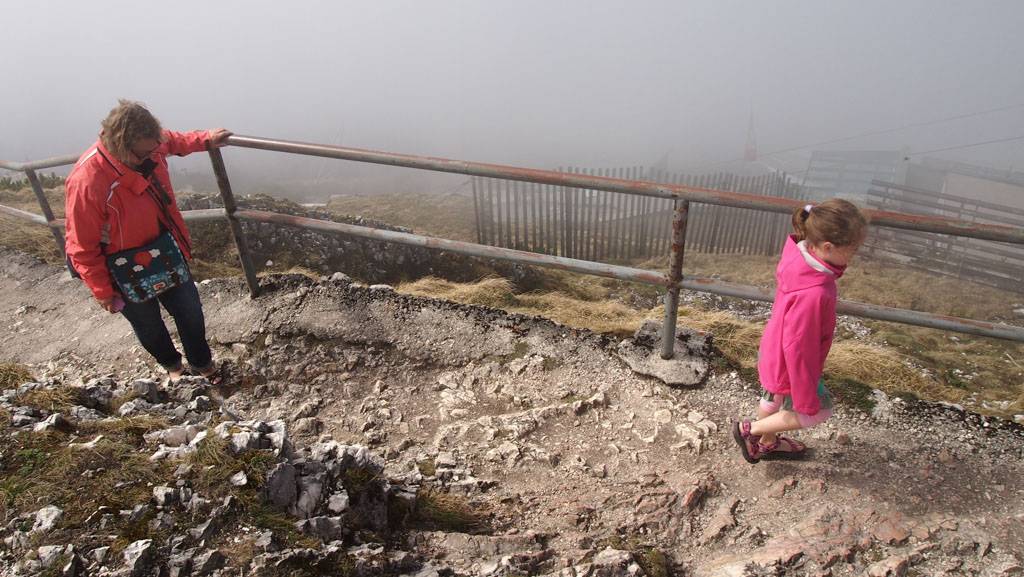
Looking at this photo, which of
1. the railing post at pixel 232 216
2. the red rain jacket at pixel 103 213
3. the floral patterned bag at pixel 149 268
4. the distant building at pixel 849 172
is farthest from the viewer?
the distant building at pixel 849 172

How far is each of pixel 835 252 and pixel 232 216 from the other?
3.29m

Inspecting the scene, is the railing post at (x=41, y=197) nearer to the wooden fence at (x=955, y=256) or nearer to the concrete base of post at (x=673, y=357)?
the concrete base of post at (x=673, y=357)

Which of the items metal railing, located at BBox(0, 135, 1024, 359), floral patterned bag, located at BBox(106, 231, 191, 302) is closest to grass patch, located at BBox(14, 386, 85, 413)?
floral patterned bag, located at BBox(106, 231, 191, 302)

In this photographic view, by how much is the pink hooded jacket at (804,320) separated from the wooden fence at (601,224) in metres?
10.8

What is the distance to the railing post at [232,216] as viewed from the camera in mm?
3270

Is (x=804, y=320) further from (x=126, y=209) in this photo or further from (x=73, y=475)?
(x=126, y=209)

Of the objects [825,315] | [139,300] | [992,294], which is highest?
[825,315]

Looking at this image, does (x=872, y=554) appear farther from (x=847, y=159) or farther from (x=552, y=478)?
(x=847, y=159)

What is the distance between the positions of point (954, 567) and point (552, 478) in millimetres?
1429

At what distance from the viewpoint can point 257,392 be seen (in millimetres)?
2969

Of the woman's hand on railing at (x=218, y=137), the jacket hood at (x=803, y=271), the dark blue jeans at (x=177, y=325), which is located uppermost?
the woman's hand on railing at (x=218, y=137)

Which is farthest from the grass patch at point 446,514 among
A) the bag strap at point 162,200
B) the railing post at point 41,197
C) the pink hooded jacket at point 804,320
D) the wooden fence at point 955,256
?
the wooden fence at point 955,256

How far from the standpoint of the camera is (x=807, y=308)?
6.62 feet

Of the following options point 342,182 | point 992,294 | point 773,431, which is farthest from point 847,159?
point 773,431
